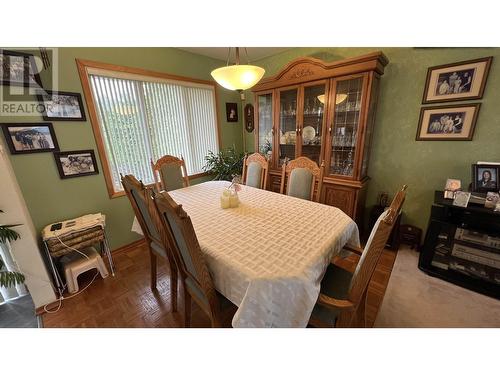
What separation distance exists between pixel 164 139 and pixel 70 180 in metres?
1.10

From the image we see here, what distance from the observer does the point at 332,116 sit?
2117 mm

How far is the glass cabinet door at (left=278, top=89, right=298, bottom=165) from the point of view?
2.49m

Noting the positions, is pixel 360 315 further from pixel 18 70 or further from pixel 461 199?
pixel 18 70

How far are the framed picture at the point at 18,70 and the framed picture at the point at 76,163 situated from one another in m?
0.59

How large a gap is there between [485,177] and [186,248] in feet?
8.02

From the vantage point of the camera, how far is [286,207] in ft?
5.01

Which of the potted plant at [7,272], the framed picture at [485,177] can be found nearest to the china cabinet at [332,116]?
the framed picture at [485,177]

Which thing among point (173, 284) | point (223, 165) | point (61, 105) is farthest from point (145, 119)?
point (173, 284)

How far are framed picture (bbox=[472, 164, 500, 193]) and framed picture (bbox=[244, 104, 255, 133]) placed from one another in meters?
2.72

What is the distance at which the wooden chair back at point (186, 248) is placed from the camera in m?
0.84

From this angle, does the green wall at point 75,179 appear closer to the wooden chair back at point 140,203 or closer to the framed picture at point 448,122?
the wooden chair back at point 140,203

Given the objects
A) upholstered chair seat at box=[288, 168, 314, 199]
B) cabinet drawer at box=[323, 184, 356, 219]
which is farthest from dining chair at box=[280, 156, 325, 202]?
cabinet drawer at box=[323, 184, 356, 219]

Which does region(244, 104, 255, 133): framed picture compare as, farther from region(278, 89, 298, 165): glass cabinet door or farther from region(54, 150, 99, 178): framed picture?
region(54, 150, 99, 178): framed picture
